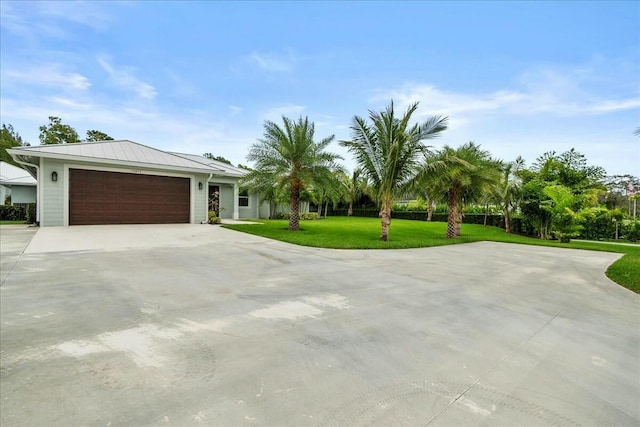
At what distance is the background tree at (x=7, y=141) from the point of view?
3422 cm

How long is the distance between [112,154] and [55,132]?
31.7m

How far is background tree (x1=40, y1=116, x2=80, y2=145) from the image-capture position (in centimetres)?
3478

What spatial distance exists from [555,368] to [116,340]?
149 inches

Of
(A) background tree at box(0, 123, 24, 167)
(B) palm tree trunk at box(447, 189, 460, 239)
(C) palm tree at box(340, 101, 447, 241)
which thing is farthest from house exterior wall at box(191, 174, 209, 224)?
(A) background tree at box(0, 123, 24, 167)

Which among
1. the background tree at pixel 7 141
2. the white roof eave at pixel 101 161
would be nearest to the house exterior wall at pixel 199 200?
the white roof eave at pixel 101 161

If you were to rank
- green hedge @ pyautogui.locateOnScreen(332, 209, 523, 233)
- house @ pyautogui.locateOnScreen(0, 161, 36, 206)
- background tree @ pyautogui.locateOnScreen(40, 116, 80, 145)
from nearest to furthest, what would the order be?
house @ pyautogui.locateOnScreen(0, 161, 36, 206)
green hedge @ pyautogui.locateOnScreen(332, 209, 523, 233)
background tree @ pyautogui.locateOnScreen(40, 116, 80, 145)

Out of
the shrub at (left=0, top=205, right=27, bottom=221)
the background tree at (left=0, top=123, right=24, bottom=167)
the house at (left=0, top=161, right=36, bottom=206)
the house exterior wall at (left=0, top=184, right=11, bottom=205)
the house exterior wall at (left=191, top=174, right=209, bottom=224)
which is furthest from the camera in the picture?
the background tree at (left=0, top=123, right=24, bottom=167)

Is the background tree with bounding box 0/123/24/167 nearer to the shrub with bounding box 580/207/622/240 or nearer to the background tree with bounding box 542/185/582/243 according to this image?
the background tree with bounding box 542/185/582/243

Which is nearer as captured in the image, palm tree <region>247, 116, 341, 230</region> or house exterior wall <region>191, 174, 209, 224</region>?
palm tree <region>247, 116, 341, 230</region>

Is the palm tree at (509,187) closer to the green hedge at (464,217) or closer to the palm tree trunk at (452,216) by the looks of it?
the green hedge at (464,217)

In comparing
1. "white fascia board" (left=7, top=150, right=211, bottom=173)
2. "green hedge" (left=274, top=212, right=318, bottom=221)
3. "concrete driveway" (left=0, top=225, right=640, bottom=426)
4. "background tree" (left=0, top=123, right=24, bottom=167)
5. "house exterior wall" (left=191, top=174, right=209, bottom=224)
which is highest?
"background tree" (left=0, top=123, right=24, bottom=167)

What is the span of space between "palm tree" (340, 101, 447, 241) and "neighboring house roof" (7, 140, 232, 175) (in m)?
7.83

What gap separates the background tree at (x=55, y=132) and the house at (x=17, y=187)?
Answer: 14995 mm

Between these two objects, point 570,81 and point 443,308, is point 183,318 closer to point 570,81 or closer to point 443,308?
point 443,308
